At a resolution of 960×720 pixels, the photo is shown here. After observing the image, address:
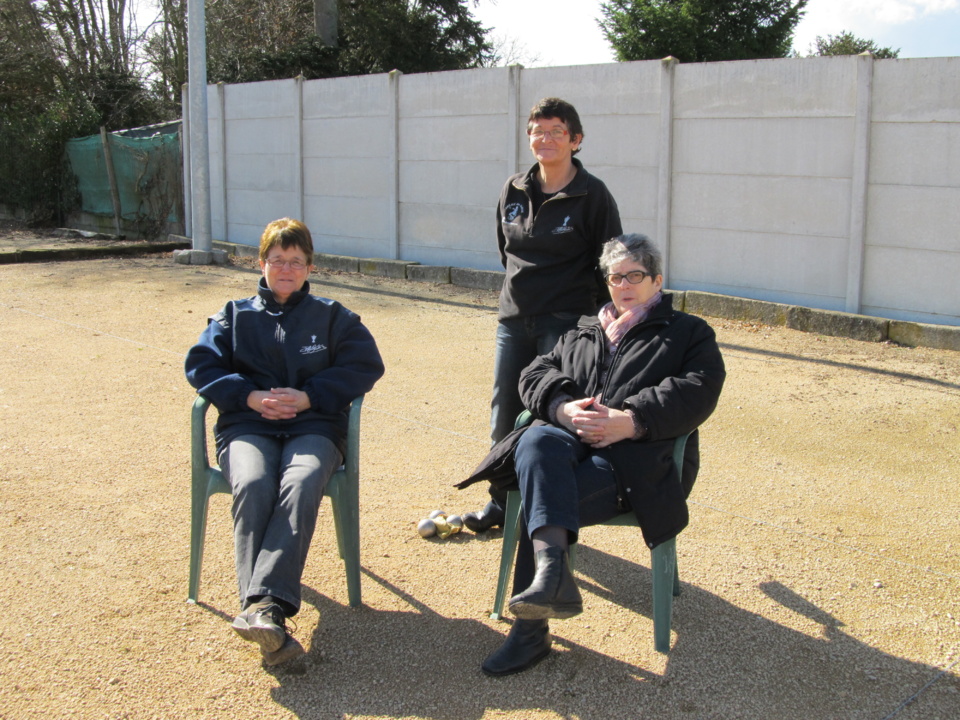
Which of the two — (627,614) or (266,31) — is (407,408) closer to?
(627,614)

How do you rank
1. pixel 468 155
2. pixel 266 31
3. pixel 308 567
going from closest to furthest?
1. pixel 308 567
2. pixel 468 155
3. pixel 266 31

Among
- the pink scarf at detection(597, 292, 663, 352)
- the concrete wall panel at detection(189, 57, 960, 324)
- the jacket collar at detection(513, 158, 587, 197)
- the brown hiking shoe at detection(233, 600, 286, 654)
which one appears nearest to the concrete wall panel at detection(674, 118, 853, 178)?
the concrete wall panel at detection(189, 57, 960, 324)

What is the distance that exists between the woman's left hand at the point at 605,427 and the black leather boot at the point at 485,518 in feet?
3.41

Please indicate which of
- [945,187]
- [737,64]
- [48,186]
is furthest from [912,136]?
[48,186]

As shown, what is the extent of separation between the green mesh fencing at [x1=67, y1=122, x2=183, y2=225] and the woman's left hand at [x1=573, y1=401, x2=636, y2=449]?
1442 centimetres

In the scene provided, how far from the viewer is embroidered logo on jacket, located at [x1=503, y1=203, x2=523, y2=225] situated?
4086 mm

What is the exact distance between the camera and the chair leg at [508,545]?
11.1 feet

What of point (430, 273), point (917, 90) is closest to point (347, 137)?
point (430, 273)

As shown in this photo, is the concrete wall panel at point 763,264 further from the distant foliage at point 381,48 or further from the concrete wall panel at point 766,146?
the distant foliage at point 381,48

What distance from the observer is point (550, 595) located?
2846 mm

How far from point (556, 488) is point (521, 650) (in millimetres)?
510

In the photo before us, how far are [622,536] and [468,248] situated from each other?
7963 mm

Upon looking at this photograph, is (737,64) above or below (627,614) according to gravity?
above

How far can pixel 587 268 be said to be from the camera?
4023 millimetres
